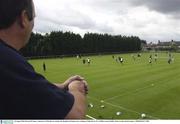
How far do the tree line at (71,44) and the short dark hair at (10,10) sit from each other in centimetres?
10708

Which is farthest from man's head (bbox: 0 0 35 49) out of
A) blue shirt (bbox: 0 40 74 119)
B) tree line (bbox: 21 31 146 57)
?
tree line (bbox: 21 31 146 57)

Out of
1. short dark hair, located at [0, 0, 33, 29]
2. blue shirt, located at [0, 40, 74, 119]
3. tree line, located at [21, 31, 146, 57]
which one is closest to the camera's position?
blue shirt, located at [0, 40, 74, 119]

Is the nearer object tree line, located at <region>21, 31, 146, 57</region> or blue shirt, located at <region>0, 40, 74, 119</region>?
blue shirt, located at <region>0, 40, 74, 119</region>

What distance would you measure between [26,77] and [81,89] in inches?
20.7

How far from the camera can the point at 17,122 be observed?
2.81 m

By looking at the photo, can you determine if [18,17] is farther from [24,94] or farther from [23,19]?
[24,94]

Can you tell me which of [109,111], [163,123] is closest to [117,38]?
[109,111]

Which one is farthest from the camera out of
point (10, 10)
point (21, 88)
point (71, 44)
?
point (71, 44)

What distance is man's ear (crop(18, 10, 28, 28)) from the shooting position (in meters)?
2.84

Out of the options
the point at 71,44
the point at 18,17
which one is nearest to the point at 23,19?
the point at 18,17

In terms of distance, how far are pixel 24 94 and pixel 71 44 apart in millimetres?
147882

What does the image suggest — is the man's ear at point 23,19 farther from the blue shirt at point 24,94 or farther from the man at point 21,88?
the blue shirt at point 24,94

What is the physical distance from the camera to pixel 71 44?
15025 centimetres

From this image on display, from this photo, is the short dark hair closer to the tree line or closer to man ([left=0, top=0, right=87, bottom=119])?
man ([left=0, top=0, right=87, bottom=119])
